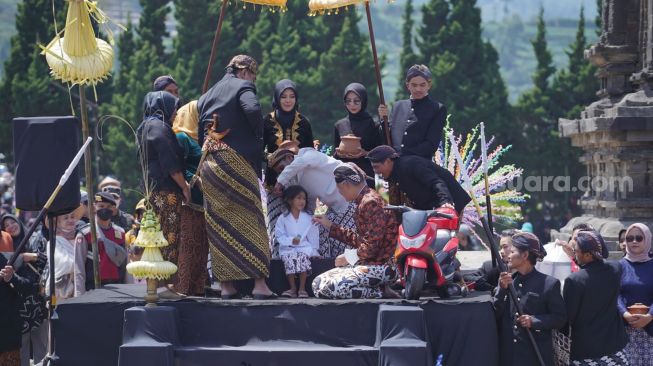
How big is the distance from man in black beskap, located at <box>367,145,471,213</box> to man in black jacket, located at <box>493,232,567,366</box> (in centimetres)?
123

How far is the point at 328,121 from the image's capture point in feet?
115

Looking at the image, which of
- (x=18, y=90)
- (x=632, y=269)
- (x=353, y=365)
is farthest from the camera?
(x=18, y=90)

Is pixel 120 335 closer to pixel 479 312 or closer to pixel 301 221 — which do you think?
pixel 301 221

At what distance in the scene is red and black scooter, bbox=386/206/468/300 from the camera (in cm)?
931

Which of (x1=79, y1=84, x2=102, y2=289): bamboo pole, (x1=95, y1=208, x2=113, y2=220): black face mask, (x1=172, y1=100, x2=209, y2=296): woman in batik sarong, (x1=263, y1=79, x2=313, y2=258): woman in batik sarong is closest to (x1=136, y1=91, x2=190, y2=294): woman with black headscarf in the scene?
(x1=172, y1=100, x2=209, y2=296): woman in batik sarong

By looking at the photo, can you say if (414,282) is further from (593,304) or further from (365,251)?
(593,304)

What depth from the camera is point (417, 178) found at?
10516 millimetres

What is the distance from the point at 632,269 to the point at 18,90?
27.3 meters

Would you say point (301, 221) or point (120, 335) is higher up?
point (301, 221)

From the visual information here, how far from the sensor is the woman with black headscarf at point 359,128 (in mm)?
11125

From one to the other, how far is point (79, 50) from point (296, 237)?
2387 millimetres

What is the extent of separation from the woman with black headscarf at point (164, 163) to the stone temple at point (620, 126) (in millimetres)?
6029

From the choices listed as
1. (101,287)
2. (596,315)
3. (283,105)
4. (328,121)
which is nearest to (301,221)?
(283,105)

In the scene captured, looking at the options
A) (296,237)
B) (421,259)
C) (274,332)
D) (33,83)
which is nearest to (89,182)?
(296,237)
